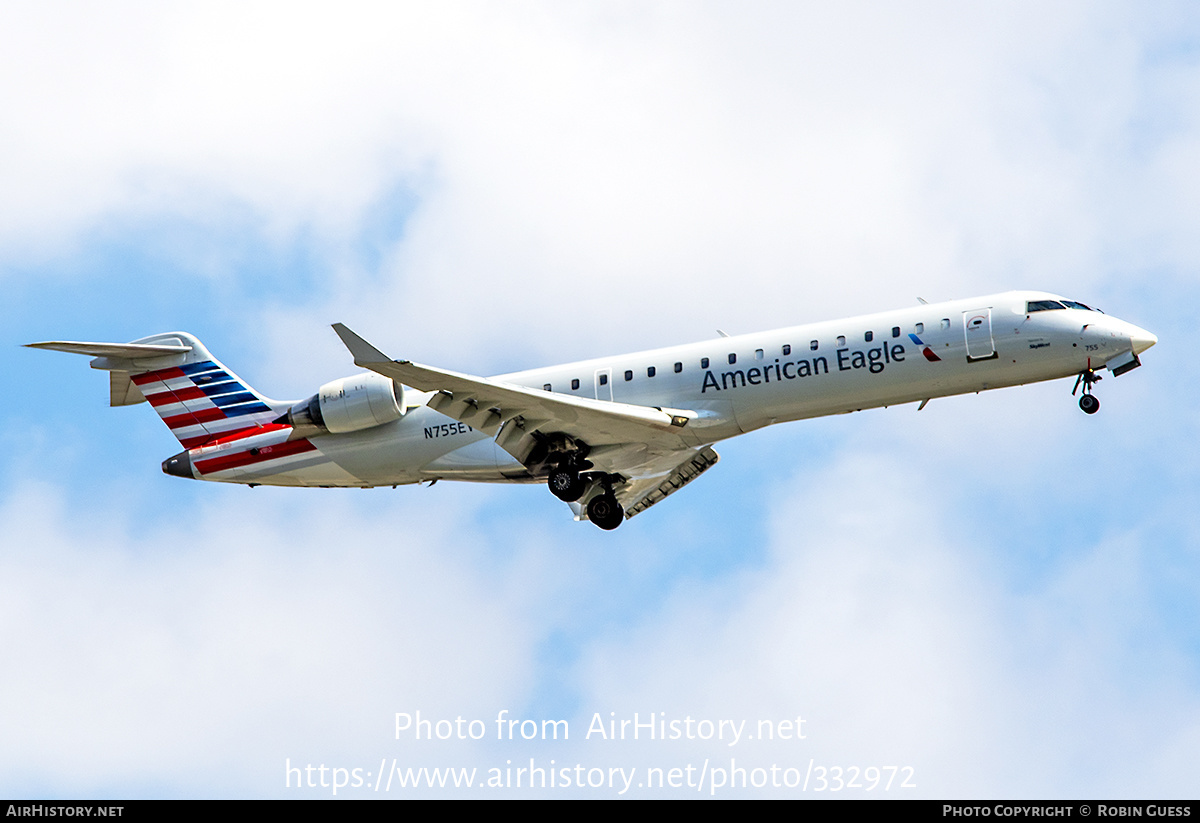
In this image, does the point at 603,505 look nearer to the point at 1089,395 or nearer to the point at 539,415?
the point at 539,415

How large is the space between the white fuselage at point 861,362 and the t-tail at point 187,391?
23.8 ft

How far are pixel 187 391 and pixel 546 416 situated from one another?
8.56 m

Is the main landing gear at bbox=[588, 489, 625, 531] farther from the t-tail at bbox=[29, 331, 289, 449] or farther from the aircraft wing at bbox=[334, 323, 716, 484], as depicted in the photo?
the t-tail at bbox=[29, 331, 289, 449]

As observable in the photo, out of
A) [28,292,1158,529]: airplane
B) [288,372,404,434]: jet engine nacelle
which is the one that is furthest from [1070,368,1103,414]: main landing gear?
[288,372,404,434]: jet engine nacelle

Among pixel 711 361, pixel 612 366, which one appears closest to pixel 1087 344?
pixel 711 361

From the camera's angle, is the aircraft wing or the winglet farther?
the aircraft wing

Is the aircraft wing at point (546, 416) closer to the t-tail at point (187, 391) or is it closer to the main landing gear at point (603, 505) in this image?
the main landing gear at point (603, 505)

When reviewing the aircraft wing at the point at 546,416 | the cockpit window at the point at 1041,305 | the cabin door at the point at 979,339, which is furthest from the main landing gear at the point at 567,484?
the cockpit window at the point at 1041,305

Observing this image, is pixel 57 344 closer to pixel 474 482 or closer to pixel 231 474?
pixel 231 474

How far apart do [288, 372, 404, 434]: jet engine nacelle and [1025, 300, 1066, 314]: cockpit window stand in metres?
11.6

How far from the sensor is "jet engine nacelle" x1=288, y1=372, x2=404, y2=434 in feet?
84.9

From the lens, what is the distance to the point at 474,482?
89.0 ft

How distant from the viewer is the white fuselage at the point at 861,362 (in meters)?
24.0

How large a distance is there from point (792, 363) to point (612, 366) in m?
3.45
